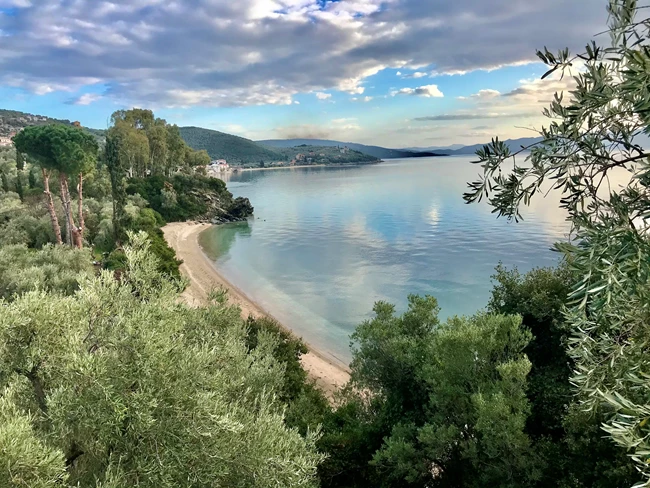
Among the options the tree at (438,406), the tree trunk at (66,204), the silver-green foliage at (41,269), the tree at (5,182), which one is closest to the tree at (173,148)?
the tree at (5,182)

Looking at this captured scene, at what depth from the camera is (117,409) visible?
197 inches

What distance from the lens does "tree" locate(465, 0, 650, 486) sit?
2.95m

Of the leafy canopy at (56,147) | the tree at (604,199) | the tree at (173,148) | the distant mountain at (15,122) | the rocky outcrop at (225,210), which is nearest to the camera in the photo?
the tree at (604,199)

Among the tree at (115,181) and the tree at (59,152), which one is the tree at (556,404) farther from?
the tree at (115,181)

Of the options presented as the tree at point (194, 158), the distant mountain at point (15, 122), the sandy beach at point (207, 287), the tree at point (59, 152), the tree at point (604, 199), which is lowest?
the sandy beach at point (207, 287)

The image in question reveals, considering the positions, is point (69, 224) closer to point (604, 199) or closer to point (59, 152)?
point (59, 152)

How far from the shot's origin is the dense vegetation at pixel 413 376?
347cm

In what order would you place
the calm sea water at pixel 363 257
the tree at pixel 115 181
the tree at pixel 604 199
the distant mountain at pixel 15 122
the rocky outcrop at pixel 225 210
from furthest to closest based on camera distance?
the distant mountain at pixel 15 122
the rocky outcrop at pixel 225 210
the tree at pixel 115 181
the calm sea water at pixel 363 257
the tree at pixel 604 199

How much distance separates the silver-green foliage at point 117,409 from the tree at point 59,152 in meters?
28.0

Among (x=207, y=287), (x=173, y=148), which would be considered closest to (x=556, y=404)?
(x=207, y=287)

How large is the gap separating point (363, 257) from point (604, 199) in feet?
130

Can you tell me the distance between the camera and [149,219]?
44031 mm

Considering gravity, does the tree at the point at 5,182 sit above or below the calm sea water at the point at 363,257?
above

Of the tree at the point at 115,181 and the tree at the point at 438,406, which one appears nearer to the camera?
the tree at the point at 438,406
